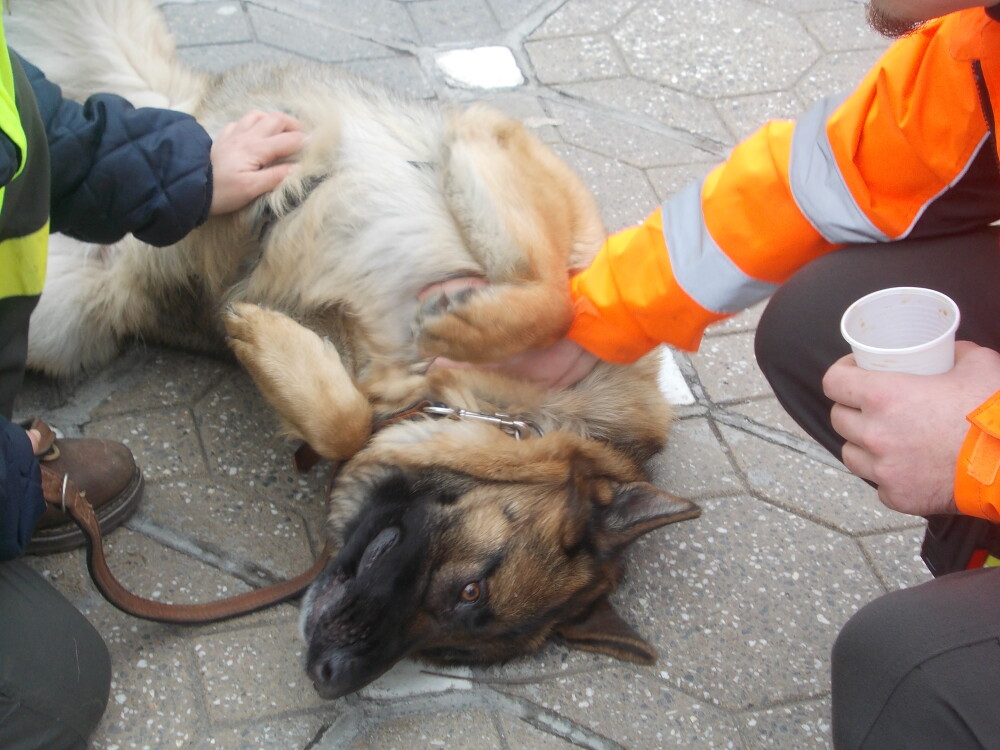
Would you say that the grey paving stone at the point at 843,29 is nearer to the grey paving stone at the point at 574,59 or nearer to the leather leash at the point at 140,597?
the grey paving stone at the point at 574,59

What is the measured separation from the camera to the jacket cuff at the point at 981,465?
1788 mm

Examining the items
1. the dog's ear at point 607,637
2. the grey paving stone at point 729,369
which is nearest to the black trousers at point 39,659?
the dog's ear at point 607,637

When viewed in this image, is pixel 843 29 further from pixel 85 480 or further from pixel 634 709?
pixel 85 480

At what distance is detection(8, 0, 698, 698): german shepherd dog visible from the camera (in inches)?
105

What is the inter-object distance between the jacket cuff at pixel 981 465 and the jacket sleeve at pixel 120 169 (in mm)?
2164

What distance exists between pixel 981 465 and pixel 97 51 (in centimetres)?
333

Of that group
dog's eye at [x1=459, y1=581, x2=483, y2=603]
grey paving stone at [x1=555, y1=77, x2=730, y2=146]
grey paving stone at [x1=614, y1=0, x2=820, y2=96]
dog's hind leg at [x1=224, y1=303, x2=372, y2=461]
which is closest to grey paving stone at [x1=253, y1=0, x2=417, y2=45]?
grey paving stone at [x1=555, y1=77, x2=730, y2=146]

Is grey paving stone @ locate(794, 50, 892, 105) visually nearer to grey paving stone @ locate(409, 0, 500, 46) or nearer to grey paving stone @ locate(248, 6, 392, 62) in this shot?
grey paving stone @ locate(409, 0, 500, 46)

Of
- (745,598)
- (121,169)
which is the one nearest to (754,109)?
(745,598)

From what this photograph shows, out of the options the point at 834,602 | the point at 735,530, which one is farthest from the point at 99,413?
the point at 834,602

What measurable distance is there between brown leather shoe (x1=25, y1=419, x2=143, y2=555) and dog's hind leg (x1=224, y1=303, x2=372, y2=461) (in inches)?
19.0

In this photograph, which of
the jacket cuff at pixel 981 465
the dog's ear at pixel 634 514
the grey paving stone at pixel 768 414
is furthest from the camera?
the grey paving stone at pixel 768 414

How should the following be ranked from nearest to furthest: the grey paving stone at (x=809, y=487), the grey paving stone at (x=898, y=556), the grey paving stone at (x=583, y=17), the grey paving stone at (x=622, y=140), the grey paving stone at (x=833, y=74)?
the grey paving stone at (x=898, y=556)
the grey paving stone at (x=809, y=487)
the grey paving stone at (x=622, y=140)
the grey paving stone at (x=833, y=74)
the grey paving stone at (x=583, y=17)

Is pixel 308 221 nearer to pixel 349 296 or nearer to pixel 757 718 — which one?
pixel 349 296
